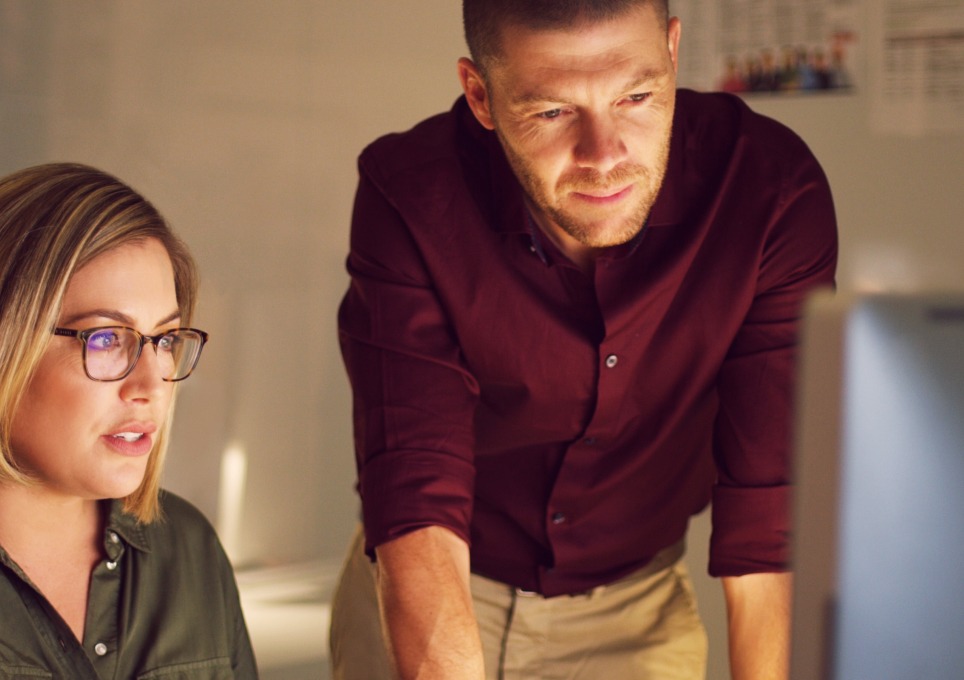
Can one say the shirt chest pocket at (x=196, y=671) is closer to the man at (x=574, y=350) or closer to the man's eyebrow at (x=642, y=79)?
the man at (x=574, y=350)

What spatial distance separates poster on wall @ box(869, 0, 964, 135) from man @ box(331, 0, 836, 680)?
1041 millimetres

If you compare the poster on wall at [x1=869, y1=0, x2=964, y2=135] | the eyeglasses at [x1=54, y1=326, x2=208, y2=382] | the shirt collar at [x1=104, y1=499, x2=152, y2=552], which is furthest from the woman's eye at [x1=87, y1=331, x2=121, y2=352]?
the poster on wall at [x1=869, y1=0, x2=964, y2=135]

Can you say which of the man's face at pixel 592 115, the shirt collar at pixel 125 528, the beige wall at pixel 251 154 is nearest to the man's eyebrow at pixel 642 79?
the man's face at pixel 592 115

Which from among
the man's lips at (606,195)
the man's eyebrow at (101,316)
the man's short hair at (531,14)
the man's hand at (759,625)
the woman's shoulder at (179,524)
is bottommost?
the man's hand at (759,625)

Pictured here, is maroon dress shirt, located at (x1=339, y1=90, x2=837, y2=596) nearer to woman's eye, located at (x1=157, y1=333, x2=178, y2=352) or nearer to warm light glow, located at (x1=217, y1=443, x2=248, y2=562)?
woman's eye, located at (x1=157, y1=333, x2=178, y2=352)

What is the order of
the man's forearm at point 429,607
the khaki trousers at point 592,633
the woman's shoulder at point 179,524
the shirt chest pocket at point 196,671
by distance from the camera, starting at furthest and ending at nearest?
the khaki trousers at point 592,633, the woman's shoulder at point 179,524, the shirt chest pocket at point 196,671, the man's forearm at point 429,607

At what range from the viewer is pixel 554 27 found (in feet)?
4.10

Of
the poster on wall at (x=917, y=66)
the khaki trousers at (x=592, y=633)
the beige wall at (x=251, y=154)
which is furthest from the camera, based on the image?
the beige wall at (x=251, y=154)

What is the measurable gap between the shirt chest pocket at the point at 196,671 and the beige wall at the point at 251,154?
4.65 feet

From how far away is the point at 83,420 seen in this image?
128 cm

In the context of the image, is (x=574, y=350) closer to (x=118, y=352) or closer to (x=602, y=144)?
(x=602, y=144)

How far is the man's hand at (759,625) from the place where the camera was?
4.07ft

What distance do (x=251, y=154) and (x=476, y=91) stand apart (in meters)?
1.53

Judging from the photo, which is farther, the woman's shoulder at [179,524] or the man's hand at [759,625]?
the woman's shoulder at [179,524]
